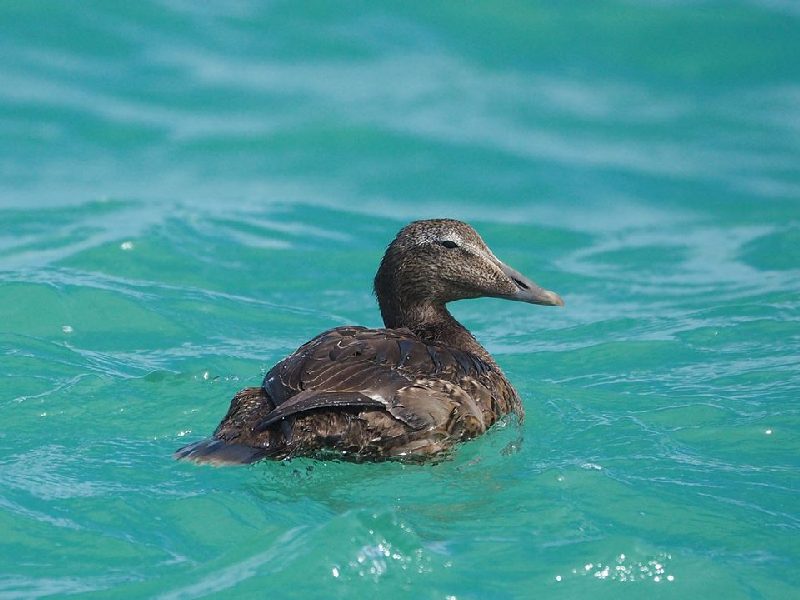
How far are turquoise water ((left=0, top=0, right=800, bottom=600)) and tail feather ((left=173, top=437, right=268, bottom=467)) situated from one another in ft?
0.31

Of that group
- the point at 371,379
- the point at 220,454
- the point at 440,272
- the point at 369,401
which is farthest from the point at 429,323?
the point at 220,454

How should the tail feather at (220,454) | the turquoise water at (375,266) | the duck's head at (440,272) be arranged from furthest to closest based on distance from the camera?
1. the duck's head at (440,272)
2. the tail feather at (220,454)
3. the turquoise water at (375,266)

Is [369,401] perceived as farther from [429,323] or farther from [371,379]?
[429,323]

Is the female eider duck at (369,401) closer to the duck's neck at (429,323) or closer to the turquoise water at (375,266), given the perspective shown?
the turquoise water at (375,266)

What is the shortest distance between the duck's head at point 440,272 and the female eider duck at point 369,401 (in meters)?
0.02

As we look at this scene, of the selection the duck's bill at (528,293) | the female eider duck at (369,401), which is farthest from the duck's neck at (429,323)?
the duck's bill at (528,293)

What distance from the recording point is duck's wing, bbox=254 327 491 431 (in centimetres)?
620

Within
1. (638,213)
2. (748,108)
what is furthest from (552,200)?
(748,108)

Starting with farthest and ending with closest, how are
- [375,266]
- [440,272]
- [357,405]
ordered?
[375,266], [440,272], [357,405]

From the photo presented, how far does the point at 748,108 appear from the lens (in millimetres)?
14117

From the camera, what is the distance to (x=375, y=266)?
11.2m

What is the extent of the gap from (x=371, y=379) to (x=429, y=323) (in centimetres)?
144

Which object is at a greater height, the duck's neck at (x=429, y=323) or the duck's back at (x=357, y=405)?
the duck's neck at (x=429, y=323)

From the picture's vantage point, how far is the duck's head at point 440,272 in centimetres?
751
